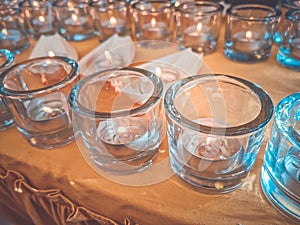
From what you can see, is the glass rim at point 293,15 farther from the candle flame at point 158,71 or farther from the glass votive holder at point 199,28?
the candle flame at point 158,71

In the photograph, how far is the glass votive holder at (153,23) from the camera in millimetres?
677

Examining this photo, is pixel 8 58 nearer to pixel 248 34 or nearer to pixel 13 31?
pixel 13 31

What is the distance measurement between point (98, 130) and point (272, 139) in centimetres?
20

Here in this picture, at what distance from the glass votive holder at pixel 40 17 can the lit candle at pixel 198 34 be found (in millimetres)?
328

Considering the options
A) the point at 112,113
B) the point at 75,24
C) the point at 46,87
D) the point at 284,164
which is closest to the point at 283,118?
the point at 284,164

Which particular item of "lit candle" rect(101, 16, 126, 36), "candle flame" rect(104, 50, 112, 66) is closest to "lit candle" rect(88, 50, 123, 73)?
"candle flame" rect(104, 50, 112, 66)

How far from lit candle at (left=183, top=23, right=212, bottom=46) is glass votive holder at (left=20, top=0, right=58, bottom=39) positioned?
1.07 ft

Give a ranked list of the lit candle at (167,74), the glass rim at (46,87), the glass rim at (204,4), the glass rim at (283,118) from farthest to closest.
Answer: the glass rim at (204,4), the lit candle at (167,74), the glass rim at (46,87), the glass rim at (283,118)

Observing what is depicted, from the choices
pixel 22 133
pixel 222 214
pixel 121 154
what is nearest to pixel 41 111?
pixel 22 133

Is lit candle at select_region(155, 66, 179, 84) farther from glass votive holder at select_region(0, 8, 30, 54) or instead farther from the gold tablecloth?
glass votive holder at select_region(0, 8, 30, 54)

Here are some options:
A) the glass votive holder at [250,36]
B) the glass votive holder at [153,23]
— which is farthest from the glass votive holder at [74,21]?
the glass votive holder at [250,36]

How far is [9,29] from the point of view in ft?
2.40

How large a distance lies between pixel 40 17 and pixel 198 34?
0.38 m

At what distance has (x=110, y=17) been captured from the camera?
72cm
